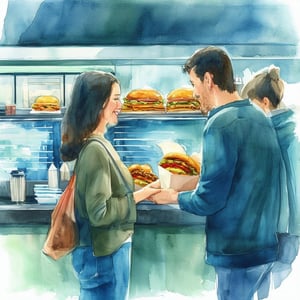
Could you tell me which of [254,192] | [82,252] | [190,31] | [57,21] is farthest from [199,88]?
[82,252]

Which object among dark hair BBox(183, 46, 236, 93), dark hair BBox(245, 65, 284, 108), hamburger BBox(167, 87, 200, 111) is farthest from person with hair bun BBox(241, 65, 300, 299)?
hamburger BBox(167, 87, 200, 111)

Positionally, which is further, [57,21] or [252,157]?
[57,21]

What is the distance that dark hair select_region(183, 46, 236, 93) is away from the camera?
183 cm

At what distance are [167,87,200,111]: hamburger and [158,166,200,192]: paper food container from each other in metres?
0.25

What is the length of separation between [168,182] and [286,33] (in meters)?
0.69

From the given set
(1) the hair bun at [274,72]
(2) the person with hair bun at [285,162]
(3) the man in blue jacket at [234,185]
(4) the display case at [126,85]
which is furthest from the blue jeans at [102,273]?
(1) the hair bun at [274,72]

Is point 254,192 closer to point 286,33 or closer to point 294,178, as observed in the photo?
point 294,178

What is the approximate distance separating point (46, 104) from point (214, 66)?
0.66 meters

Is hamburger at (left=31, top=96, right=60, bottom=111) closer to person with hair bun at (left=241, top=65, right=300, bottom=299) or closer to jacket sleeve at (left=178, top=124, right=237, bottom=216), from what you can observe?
jacket sleeve at (left=178, top=124, right=237, bottom=216)

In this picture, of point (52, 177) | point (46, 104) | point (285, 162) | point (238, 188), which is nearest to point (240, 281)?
point (238, 188)

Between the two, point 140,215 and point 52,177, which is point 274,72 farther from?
point 52,177

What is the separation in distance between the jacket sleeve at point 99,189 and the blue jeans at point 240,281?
0.43 m

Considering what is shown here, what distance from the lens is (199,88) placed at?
6.15ft

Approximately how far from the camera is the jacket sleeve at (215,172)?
5.72ft
